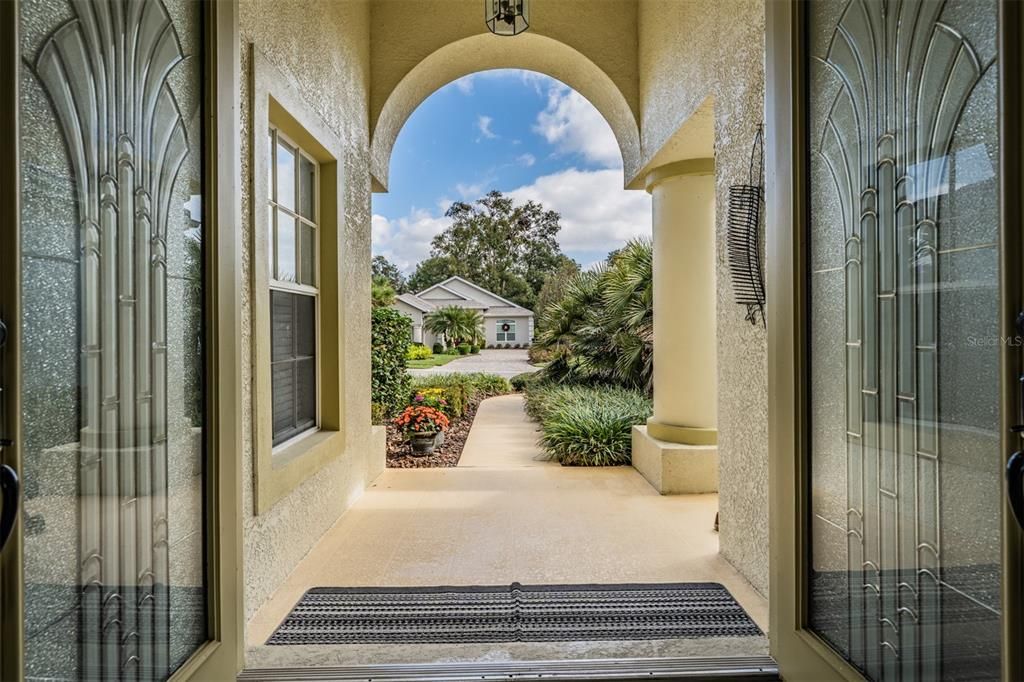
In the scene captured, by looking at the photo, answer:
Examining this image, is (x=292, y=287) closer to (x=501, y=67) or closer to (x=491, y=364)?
(x=501, y=67)

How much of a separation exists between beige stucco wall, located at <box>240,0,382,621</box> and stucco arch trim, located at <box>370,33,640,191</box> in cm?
35

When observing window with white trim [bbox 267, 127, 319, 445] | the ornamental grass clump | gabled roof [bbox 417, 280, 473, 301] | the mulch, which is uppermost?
gabled roof [bbox 417, 280, 473, 301]

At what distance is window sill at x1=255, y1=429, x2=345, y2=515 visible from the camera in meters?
2.79

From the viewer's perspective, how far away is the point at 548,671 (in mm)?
1914

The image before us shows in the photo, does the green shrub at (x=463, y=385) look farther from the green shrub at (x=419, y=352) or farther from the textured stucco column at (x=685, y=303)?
the textured stucco column at (x=685, y=303)

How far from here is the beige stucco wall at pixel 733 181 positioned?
285cm

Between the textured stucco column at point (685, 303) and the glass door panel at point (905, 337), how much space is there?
11.4 feet

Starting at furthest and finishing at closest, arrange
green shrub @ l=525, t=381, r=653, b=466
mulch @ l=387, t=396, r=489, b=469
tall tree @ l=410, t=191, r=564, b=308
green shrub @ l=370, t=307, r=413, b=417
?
1. tall tree @ l=410, t=191, r=564, b=308
2. green shrub @ l=370, t=307, r=413, b=417
3. mulch @ l=387, t=396, r=489, b=469
4. green shrub @ l=525, t=381, r=653, b=466

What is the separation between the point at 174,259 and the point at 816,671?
2.07 meters

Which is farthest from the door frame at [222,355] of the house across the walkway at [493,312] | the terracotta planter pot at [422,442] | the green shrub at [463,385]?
the house across the walkway at [493,312]

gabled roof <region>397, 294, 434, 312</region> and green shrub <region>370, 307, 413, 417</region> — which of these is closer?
green shrub <region>370, 307, 413, 417</region>

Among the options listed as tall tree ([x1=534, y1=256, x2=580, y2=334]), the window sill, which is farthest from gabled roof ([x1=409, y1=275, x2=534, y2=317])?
the window sill

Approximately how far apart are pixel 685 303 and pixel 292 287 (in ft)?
→ 11.0

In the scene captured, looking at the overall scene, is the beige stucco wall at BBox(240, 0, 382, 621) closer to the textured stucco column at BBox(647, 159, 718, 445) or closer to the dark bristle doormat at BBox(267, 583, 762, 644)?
A: the dark bristle doormat at BBox(267, 583, 762, 644)
